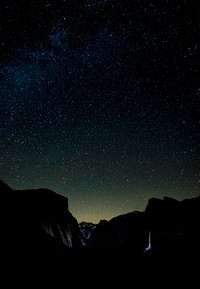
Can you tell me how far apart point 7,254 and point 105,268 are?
182 inches

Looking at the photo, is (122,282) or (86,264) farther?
(86,264)

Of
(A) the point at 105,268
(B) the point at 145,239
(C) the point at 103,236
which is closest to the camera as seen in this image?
(A) the point at 105,268

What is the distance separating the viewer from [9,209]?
13.2 meters

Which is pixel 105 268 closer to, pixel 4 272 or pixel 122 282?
pixel 122 282

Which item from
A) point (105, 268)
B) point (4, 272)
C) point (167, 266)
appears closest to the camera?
point (4, 272)

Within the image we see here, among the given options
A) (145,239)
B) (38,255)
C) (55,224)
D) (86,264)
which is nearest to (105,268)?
(86,264)

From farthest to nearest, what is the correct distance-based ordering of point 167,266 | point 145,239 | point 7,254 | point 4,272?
point 145,239
point 167,266
point 7,254
point 4,272

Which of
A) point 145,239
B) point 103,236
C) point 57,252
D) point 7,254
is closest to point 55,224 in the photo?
point 57,252

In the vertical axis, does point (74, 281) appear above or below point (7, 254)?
below

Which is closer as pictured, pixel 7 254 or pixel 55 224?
pixel 7 254

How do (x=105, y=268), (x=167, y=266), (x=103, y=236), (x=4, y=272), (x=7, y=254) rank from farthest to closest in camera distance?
(x=103, y=236) < (x=167, y=266) < (x=105, y=268) < (x=7, y=254) < (x=4, y=272)

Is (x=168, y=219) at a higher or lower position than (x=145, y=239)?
higher

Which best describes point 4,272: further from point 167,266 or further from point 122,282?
point 167,266

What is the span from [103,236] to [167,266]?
232ft
